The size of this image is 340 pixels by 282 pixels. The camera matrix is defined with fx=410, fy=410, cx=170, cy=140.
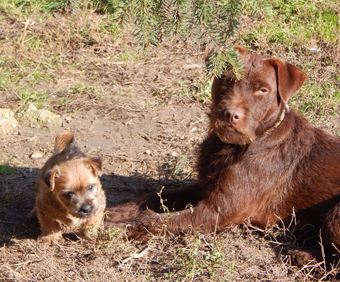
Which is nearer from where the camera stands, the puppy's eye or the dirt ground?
the dirt ground

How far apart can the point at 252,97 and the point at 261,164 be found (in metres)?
0.74

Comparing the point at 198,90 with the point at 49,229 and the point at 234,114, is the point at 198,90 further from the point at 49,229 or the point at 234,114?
the point at 49,229

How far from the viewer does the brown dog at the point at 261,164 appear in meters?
4.21

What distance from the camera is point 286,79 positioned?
424 cm

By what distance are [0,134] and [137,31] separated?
3.95m

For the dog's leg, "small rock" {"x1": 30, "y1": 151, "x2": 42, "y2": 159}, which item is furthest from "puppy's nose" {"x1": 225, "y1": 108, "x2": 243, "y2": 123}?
"small rock" {"x1": 30, "y1": 151, "x2": 42, "y2": 159}

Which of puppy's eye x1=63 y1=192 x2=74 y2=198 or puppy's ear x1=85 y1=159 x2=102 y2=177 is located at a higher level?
puppy's ear x1=85 y1=159 x2=102 y2=177

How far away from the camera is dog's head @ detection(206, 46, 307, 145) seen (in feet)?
13.6

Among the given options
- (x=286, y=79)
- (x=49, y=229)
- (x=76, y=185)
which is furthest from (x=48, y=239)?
(x=286, y=79)

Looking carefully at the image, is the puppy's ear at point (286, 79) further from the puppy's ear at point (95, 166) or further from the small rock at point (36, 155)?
the small rock at point (36, 155)

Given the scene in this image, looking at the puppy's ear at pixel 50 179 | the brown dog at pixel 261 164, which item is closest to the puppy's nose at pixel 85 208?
the puppy's ear at pixel 50 179

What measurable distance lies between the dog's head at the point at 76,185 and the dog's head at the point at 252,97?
1.40 m

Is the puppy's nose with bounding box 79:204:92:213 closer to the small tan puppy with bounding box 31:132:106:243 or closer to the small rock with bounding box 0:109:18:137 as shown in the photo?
the small tan puppy with bounding box 31:132:106:243

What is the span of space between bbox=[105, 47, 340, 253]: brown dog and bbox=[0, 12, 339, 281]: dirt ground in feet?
0.85
